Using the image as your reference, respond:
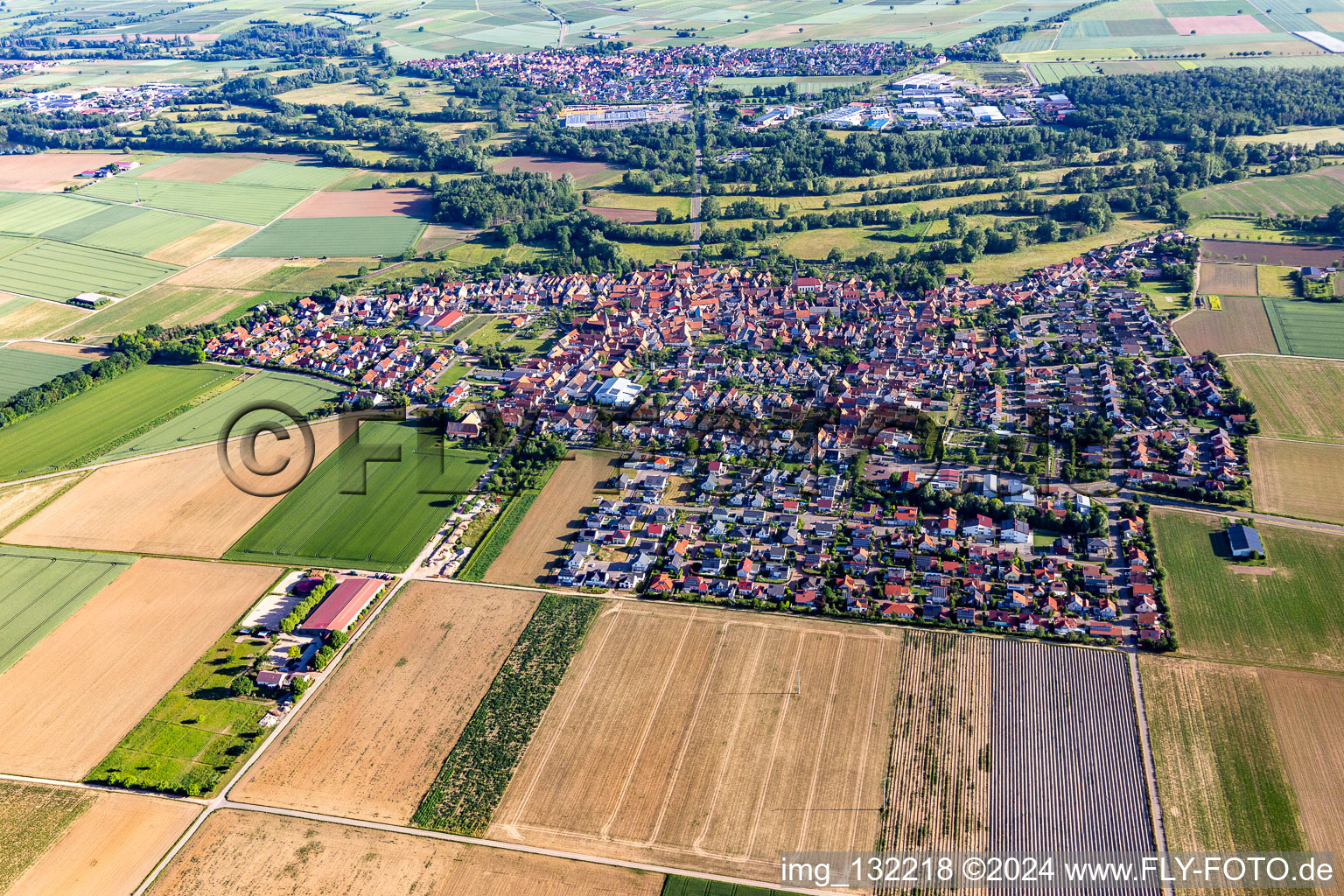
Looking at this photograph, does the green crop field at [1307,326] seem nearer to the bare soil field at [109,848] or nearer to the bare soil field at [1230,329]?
the bare soil field at [1230,329]

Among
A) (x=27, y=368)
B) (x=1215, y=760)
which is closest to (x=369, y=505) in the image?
(x=27, y=368)

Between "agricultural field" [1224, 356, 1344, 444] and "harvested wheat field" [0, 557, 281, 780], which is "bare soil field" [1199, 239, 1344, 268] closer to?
"agricultural field" [1224, 356, 1344, 444]

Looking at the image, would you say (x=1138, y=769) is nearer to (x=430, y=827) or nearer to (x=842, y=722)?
(x=842, y=722)

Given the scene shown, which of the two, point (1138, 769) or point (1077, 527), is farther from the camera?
point (1077, 527)

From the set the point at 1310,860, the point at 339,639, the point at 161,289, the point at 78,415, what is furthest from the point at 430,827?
the point at 161,289

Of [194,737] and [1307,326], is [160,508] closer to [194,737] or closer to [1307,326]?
[194,737]

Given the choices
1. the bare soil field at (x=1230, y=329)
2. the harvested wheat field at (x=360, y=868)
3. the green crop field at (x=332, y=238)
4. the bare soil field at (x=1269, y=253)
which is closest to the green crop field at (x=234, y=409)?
the green crop field at (x=332, y=238)
